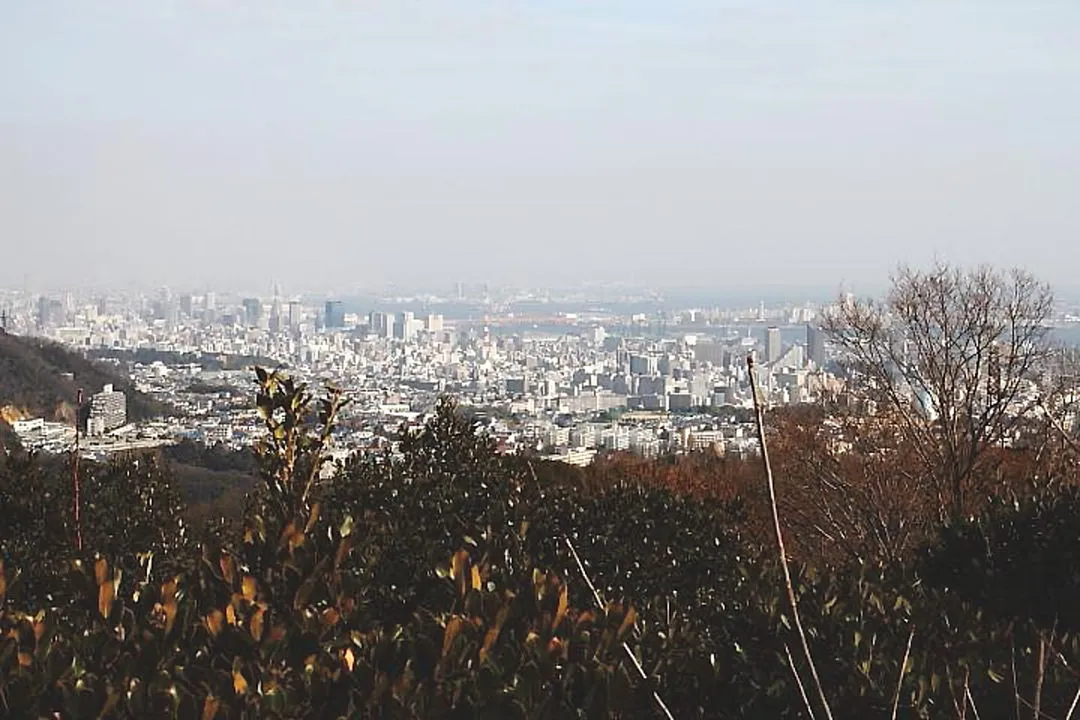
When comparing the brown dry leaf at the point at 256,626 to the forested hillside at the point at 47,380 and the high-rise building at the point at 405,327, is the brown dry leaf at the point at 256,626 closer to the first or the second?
the forested hillside at the point at 47,380

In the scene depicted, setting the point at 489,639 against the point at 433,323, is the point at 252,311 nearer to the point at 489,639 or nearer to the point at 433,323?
the point at 433,323

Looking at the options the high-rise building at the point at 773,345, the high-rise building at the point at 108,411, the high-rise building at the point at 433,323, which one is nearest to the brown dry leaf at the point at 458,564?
the high-rise building at the point at 108,411

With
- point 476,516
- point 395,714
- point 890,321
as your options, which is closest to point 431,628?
point 395,714

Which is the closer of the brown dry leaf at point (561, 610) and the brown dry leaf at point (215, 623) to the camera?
the brown dry leaf at point (215, 623)

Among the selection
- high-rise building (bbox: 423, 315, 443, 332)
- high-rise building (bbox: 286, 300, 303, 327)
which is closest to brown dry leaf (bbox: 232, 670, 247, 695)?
high-rise building (bbox: 423, 315, 443, 332)

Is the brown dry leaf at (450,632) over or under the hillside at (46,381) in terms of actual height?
over

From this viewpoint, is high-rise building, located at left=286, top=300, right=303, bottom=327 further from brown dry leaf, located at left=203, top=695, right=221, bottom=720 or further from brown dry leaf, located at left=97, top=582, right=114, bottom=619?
brown dry leaf, located at left=203, top=695, right=221, bottom=720

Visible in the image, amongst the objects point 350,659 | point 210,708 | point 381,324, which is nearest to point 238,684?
point 210,708

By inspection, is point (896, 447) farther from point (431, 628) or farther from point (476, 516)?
point (431, 628)
